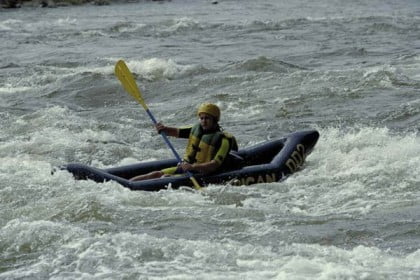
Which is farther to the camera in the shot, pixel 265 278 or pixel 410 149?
pixel 410 149

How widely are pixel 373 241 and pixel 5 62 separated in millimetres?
13612

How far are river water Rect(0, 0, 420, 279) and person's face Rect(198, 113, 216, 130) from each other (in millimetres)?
668

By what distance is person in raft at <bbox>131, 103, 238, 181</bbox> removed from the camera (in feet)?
27.3

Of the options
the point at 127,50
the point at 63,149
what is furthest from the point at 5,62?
the point at 63,149

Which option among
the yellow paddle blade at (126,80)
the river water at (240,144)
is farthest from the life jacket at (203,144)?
the yellow paddle blade at (126,80)

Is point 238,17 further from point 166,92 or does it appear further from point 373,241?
point 373,241

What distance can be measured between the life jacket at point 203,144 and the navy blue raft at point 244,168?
0.23 metres

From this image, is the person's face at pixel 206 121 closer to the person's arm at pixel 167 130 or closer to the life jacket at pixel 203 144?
the life jacket at pixel 203 144

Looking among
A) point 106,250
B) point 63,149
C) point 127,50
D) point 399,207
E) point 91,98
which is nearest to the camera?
point 106,250

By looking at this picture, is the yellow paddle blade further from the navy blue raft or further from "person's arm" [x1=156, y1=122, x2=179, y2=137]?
the navy blue raft

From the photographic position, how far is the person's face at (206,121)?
27.5ft

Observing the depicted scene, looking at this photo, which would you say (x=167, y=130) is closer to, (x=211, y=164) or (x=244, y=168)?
(x=211, y=164)

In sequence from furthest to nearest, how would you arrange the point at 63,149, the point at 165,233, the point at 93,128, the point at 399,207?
the point at 93,128, the point at 63,149, the point at 399,207, the point at 165,233

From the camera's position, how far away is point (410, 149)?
30.5ft
